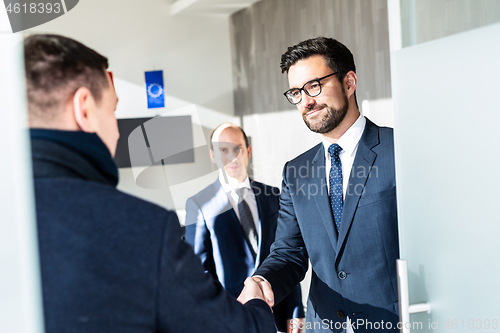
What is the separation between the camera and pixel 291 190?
1734mm

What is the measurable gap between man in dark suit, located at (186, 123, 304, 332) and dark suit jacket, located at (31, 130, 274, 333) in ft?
4.96

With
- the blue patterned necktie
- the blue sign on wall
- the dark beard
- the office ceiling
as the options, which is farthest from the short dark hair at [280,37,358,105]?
the blue sign on wall

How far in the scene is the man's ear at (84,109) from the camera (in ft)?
2.60

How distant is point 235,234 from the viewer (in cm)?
241

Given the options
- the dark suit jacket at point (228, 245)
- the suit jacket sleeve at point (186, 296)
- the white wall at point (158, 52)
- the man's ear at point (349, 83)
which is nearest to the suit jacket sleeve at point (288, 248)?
the man's ear at point (349, 83)

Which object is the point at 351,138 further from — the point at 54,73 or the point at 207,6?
the point at 207,6

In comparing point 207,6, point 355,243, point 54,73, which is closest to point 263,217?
point 355,243

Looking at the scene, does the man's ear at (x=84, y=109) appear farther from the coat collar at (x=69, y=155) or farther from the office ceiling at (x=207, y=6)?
the office ceiling at (x=207, y=6)

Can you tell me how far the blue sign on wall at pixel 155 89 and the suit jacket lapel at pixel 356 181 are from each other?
3.41 m

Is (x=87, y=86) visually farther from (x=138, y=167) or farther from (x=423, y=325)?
(x=138, y=167)

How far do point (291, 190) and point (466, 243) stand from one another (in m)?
0.80

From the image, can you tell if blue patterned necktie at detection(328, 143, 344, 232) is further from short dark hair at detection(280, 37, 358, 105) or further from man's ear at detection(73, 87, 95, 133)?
man's ear at detection(73, 87, 95, 133)

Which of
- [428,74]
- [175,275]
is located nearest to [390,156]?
[428,74]

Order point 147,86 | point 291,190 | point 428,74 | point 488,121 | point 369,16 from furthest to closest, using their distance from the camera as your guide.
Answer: point 147,86, point 369,16, point 291,190, point 428,74, point 488,121
